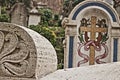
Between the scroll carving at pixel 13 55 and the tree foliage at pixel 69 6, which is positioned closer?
the scroll carving at pixel 13 55

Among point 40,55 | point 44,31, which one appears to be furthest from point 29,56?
point 44,31

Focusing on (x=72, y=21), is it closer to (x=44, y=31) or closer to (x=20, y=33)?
(x=20, y=33)

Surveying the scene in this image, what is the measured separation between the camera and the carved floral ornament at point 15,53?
10.1 feet

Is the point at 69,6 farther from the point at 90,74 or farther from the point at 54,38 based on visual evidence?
the point at 90,74

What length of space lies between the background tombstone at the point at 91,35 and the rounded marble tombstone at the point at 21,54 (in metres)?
5.92

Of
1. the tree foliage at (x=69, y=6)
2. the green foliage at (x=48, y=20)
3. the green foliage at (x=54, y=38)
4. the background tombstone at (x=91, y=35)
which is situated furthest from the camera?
the tree foliage at (x=69, y=6)

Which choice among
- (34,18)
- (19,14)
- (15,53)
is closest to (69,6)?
(19,14)

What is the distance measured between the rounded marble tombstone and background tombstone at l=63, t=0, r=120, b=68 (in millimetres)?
5923

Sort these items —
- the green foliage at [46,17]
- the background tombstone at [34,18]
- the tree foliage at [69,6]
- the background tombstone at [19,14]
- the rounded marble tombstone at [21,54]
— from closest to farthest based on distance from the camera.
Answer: the rounded marble tombstone at [21,54], the background tombstone at [34,18], the green foliage at [46,17], the background tombstone at [19,14], the tree foliage at [69,6]

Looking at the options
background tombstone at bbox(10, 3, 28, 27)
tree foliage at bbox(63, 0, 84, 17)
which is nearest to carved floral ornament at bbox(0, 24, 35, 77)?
background tombstone at bbox(10, 3, 28, 27)

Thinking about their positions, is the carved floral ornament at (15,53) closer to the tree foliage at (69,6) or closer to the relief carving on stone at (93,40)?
the relief carving on stone at (93,40)

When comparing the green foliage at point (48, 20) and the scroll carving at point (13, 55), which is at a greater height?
the green foliage at point (48, 20)

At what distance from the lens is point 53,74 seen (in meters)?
3.24

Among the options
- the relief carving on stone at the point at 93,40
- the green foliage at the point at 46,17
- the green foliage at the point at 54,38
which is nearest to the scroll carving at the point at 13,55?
the relief carving on stone at the point at 93,40
